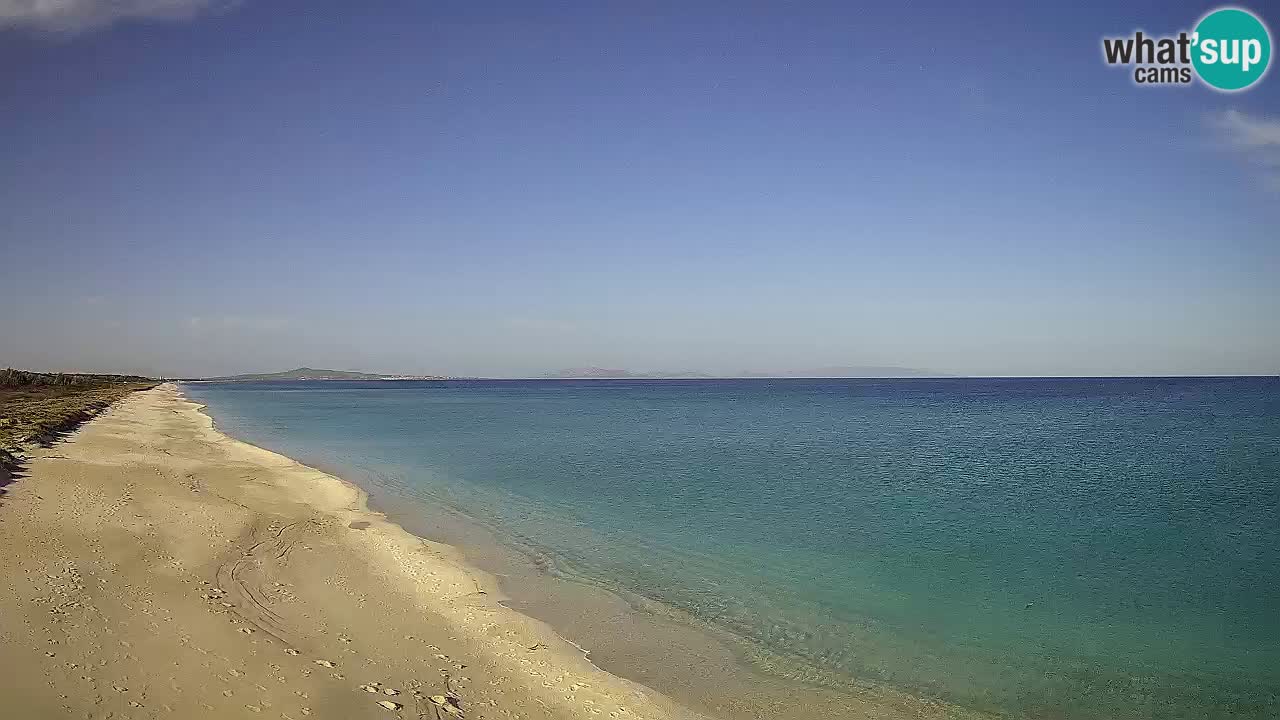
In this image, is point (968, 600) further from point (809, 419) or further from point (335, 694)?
point (809, 419)

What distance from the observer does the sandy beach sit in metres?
7.62

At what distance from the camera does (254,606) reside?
10508 millimetres

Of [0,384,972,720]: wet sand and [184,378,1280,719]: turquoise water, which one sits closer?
[0,384,972,720]: wet sand

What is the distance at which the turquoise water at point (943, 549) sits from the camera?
31.9 ft

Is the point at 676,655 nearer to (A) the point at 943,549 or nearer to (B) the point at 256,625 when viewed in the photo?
(B) the point at 256,625

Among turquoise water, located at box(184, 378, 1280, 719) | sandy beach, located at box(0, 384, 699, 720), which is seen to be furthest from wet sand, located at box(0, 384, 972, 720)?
turquoise water, located at box(184, 378, 1280, 719)

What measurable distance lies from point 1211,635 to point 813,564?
638 cm

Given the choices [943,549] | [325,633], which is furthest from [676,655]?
[943,549]

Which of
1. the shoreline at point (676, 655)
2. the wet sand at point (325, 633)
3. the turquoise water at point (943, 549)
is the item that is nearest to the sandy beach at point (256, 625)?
the wet sand at point (325, 633)

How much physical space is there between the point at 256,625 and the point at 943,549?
44.5ft

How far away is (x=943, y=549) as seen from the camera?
15977 mm

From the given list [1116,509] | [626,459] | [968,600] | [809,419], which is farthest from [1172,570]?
[809,419]

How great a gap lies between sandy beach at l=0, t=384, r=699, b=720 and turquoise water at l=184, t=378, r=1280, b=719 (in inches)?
116

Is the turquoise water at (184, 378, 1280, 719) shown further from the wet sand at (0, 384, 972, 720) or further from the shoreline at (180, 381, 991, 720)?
the wet sand at (0, 384, 972, 720)
